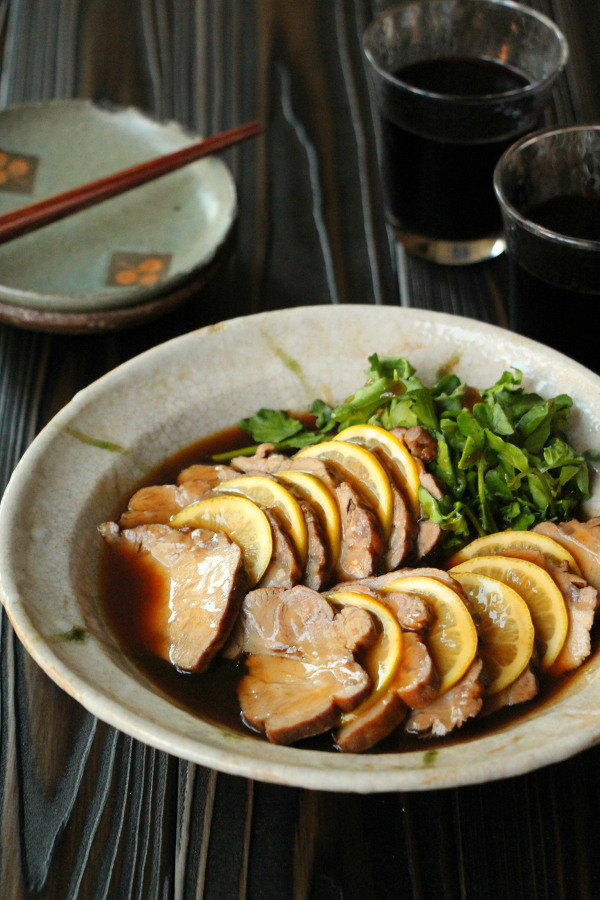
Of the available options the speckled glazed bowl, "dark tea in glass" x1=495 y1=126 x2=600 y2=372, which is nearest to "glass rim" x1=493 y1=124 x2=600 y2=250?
"dark tea in glass" x1=495 y1=126 x2=600 y2=372

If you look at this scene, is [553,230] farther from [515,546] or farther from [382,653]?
[382,653]

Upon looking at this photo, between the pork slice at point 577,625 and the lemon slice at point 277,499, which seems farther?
the lemon slice at point 277,499

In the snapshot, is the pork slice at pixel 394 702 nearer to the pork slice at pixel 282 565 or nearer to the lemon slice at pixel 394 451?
the pork slice at pixel 282 565

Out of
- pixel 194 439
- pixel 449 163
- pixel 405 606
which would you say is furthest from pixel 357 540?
pixel 449 163

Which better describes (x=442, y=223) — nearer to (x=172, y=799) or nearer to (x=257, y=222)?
(x=257, y=222)

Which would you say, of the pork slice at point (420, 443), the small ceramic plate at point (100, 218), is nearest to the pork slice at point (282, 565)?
the pork slice at point (420, 443)
